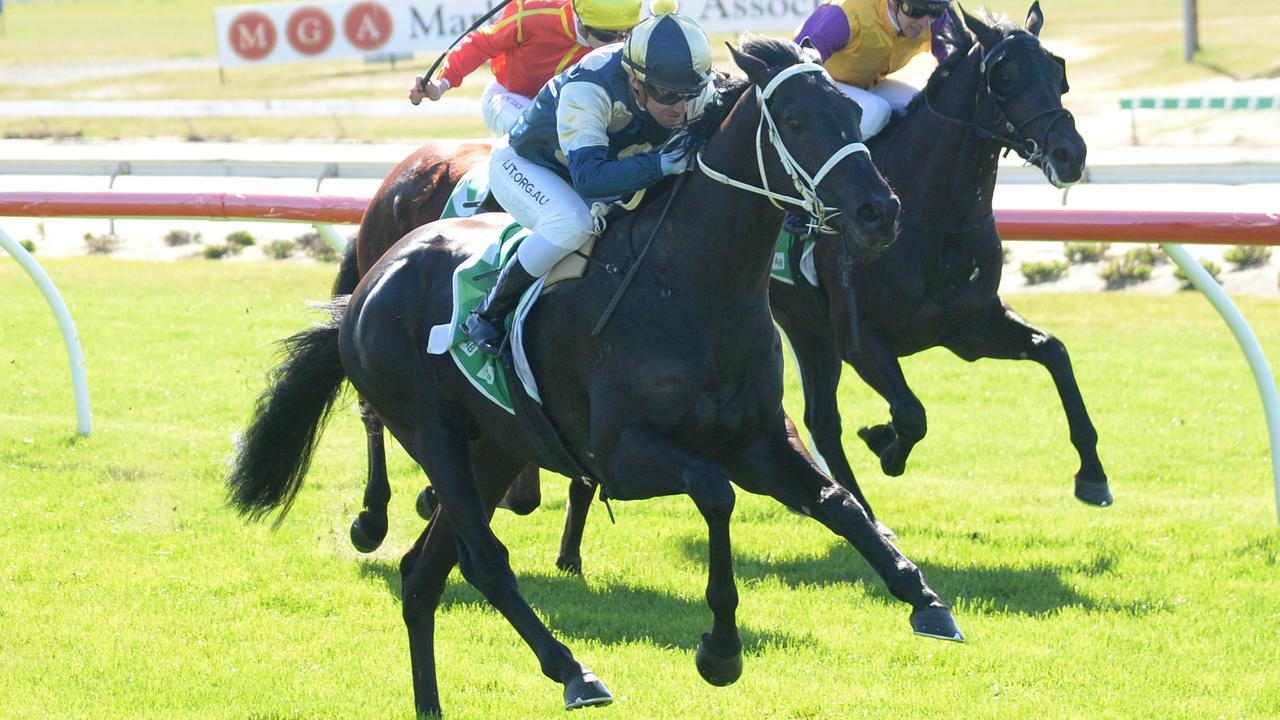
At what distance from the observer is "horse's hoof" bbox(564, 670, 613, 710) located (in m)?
4.07

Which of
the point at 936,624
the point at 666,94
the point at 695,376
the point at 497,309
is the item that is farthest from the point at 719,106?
the point at 936,624

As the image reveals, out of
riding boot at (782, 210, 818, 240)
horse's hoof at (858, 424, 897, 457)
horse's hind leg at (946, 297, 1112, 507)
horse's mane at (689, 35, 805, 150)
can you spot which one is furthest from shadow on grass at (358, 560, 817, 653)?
horse's mane at (689, 35, 805, 150)

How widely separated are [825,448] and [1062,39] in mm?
31676

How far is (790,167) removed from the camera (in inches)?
152

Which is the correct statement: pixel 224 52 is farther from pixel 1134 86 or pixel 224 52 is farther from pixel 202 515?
pixel 202 515

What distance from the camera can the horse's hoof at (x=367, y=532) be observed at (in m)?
6.14

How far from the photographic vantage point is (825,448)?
6.73m

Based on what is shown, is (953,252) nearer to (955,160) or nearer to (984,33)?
(955,160)

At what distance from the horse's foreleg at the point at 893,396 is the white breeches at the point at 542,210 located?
1.82 meters

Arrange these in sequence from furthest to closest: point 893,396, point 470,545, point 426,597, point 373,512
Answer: point 373,512, point 893,396, point 426,597, point 470,545

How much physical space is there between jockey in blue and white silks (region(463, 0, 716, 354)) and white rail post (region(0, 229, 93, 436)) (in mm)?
3865

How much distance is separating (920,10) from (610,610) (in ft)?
8.88

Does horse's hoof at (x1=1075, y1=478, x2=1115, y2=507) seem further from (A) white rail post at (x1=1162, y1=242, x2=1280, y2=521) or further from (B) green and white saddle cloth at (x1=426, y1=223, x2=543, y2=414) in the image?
(B) green and white saddle cloth at (x1=426, y1=223, x2=543, y2=414)

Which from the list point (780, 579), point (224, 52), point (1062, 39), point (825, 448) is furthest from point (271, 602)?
point (1062, 39)
